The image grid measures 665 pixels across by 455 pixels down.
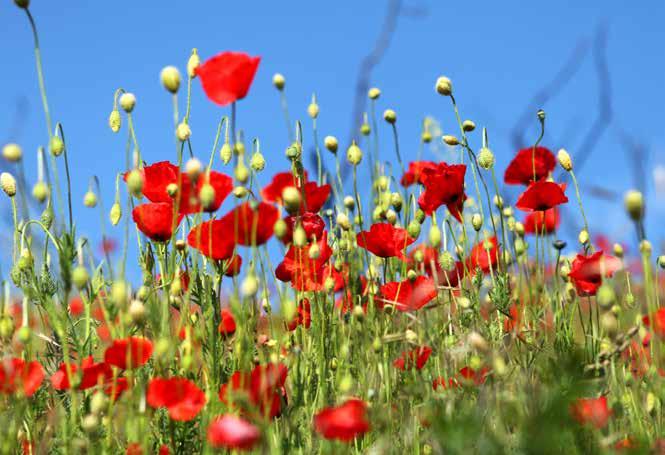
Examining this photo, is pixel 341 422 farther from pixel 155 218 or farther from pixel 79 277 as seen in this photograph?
pixel 155 218

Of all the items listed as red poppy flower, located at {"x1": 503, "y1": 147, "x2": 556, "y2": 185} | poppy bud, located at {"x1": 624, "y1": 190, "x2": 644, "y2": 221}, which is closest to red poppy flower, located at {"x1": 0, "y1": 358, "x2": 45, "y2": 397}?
poppy bud, located at {"x1": 624, "y1": 190, "x2": 644, "y2": 221}

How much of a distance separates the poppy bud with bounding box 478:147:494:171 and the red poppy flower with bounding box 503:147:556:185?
23cm

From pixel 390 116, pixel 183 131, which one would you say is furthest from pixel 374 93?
pixel 183 131

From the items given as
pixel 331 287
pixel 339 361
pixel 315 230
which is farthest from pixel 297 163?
pixel 339 361

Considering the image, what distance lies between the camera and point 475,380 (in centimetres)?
178

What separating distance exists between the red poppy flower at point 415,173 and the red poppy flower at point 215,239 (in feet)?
2.78

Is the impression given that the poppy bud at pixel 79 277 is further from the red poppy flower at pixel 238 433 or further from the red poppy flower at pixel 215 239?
the red poppy flower at pixel 238 433

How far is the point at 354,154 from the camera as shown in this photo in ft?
7.17

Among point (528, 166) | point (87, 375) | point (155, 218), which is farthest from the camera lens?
point (528, 166)

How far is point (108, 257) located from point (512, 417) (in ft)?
2.93

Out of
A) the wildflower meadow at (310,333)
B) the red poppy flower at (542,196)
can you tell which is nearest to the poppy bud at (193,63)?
the wildflower meadow at (310,333)

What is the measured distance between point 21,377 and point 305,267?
2.34ft

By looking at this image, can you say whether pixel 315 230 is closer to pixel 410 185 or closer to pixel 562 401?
pixel 410 185

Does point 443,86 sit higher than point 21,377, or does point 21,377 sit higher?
point 443,86
